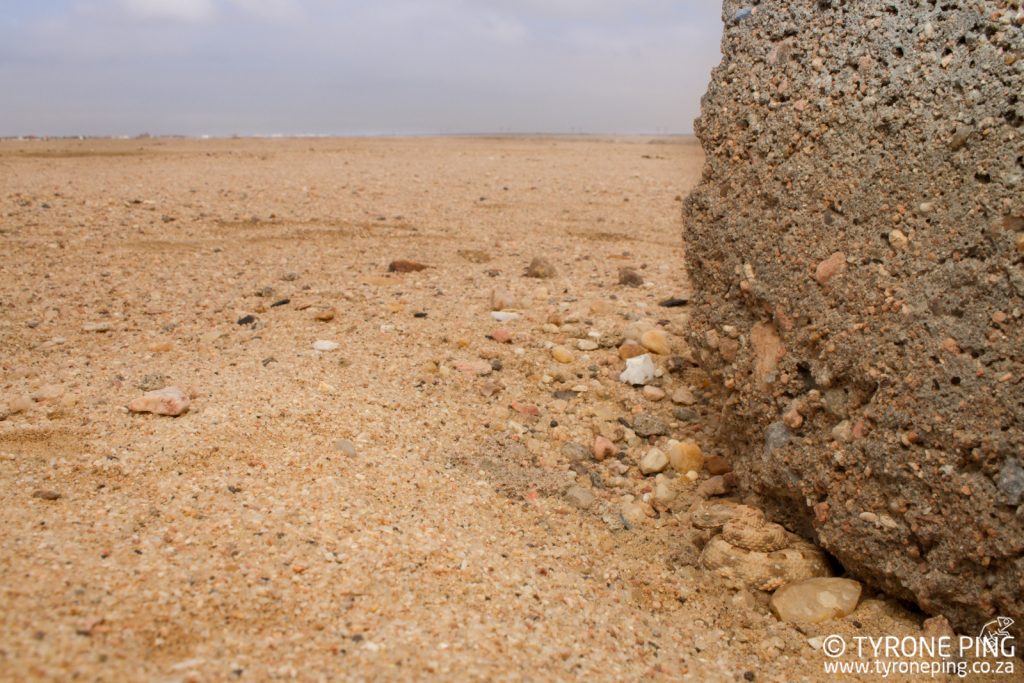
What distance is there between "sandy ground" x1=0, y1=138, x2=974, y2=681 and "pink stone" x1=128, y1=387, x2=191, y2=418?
0.05 meters

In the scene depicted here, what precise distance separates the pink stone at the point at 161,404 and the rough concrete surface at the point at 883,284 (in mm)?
2008

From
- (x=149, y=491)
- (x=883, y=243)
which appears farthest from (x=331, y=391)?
(x=883, y=243)

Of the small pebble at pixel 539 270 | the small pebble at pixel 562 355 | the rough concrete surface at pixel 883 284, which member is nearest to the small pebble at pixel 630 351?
the small pebble at pixel 562 355

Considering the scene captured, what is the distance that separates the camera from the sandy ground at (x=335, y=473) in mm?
1771

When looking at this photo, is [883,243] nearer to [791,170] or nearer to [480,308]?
[791,170]

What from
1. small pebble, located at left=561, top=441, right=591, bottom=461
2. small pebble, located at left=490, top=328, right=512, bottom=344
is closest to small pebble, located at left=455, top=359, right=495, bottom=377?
small pebble, located at left=490, top=328, right=512, bottom=344

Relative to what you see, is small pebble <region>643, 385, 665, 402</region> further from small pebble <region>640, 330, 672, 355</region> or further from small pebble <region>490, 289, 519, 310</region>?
small pebble <region>490, 289, 519, 310</region>

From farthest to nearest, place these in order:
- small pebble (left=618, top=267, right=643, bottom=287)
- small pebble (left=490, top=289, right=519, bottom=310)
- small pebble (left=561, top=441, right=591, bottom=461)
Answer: small pebble (left=618, top=267, right=643, bottom=287) → small pebble (left=490, top=289, right=519, bottom=310) → small pebble (left=561, top=441, right=591, bottom=461)

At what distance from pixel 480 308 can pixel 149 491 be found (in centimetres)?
228

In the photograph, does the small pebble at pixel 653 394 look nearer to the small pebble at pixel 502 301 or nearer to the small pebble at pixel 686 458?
the small pebble at pixel 686 458

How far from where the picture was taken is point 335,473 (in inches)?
99.1

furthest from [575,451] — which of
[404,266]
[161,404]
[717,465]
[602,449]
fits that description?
[404,266]

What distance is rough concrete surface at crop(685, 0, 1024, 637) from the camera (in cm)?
202

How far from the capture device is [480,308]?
4293 mm
